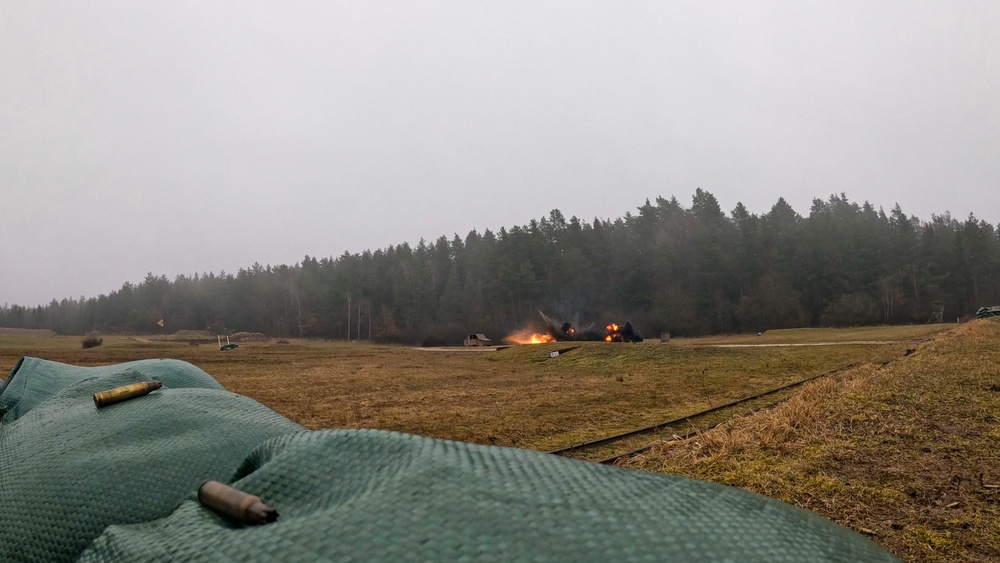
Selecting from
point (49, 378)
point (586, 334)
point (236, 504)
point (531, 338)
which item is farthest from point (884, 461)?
point (531, 338)

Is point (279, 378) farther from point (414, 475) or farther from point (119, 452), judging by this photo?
point (414, 475)

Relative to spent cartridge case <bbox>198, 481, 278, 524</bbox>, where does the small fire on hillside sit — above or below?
below

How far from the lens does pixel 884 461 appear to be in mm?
4297

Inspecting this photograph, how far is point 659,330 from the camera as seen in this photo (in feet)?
185

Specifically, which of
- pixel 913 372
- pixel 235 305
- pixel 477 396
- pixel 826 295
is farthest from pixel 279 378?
pixel 235 305

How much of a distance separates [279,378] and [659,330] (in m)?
46.5

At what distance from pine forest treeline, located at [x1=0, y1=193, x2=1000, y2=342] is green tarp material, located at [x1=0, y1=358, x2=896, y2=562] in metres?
56.3

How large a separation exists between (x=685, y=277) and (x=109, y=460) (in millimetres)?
64282

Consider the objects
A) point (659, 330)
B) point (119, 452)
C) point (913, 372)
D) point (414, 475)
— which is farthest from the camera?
point (659, 330)

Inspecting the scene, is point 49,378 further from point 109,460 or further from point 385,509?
point 385,509

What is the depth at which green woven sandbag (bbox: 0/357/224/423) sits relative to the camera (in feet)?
10.6

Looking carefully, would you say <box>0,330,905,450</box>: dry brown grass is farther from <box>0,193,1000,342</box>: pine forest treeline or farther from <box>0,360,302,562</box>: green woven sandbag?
<box>0,193,1000,342</box>: pine forest treeline

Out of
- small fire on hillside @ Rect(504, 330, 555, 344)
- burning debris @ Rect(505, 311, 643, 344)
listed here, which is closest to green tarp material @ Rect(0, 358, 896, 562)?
burning debris @ Rect(505, 311, 643, 344)

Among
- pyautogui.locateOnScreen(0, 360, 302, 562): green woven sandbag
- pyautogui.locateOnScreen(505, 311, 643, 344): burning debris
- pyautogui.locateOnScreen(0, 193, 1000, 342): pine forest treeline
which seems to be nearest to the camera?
pyautogui.locateOnScreen(0, 360, 302, 562): green woven sandbag
